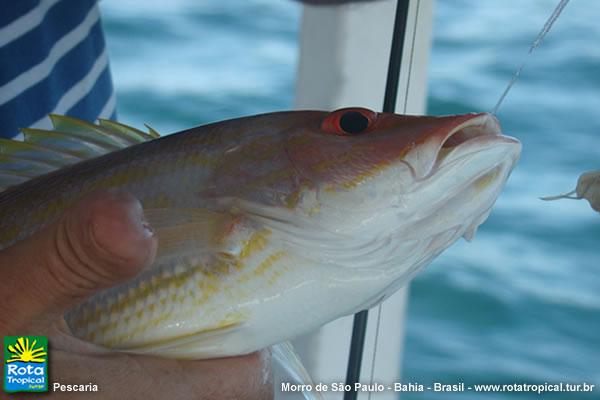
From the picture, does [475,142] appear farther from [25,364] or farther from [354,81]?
[354,81]

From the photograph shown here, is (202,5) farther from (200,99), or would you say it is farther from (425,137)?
(425,137)

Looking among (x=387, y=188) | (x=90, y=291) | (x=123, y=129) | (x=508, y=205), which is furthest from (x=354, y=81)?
(x=508, y=205)

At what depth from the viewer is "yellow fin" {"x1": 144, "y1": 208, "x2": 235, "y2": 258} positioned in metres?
0.68

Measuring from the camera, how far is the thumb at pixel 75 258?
0.57 meters

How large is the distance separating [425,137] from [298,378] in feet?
0.92

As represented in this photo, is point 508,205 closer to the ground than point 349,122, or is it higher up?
higher up

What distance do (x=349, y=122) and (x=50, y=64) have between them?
46cm

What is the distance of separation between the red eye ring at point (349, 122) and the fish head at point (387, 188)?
10mm

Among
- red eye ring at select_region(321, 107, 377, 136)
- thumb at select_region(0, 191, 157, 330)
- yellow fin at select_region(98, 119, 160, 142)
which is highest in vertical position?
yellow fin at select_region(98, 119, 160, 142)

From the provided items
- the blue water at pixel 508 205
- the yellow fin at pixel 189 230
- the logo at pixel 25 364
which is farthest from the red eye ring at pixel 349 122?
the blue water at pixel 508 205

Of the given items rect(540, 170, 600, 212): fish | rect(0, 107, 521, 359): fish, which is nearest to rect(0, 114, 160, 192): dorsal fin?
rect(0, 107, 521, 359): fish

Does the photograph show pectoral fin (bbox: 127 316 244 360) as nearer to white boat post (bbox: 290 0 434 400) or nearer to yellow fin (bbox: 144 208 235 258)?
yellow fin (bbox: 144 208 235 258)

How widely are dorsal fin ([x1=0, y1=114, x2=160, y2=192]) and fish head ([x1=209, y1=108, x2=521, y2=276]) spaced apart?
0.18 meters

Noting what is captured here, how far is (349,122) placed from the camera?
0.74 meters
